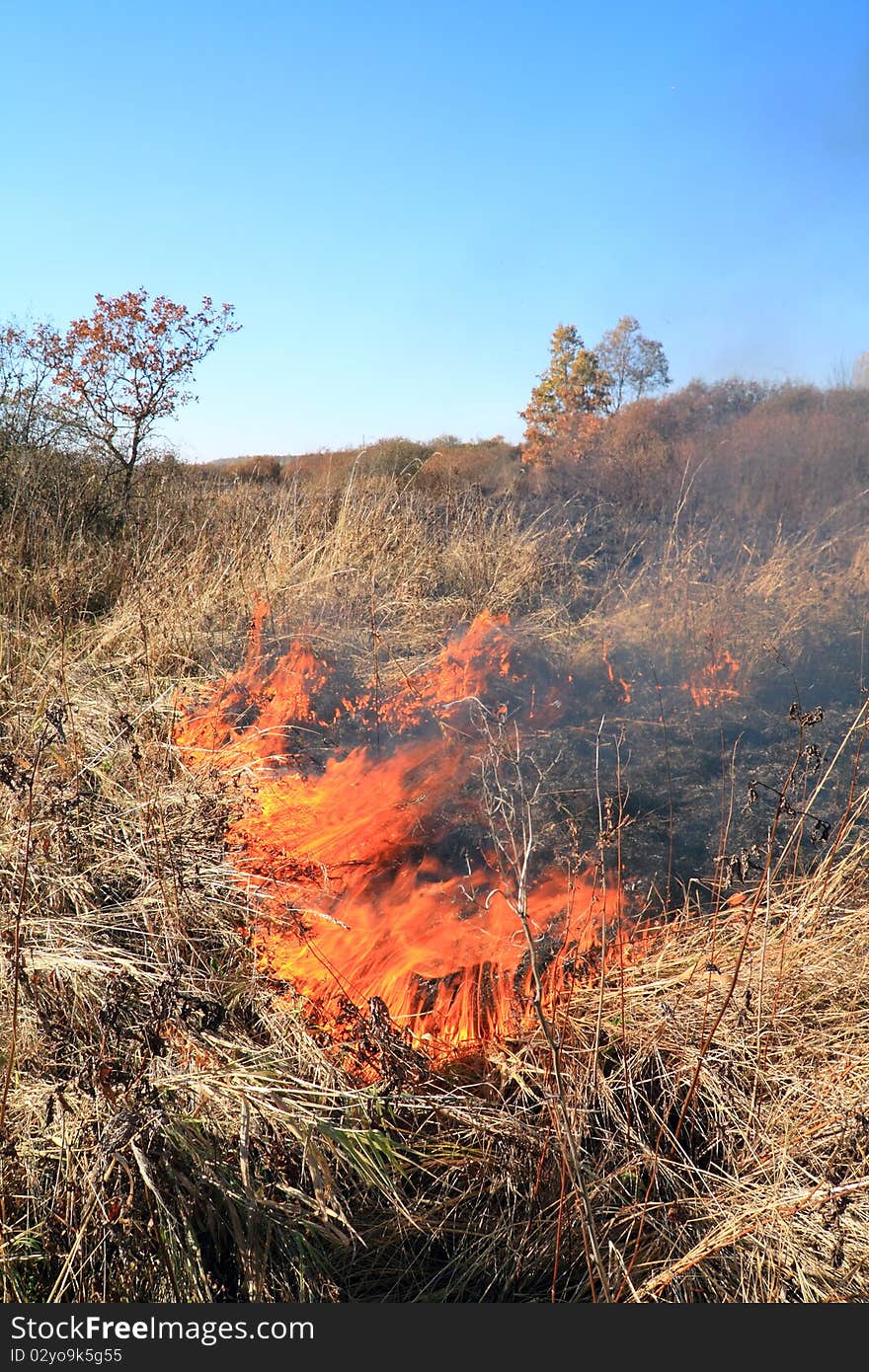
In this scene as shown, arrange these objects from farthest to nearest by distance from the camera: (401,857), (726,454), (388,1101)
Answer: (726,454), (401,857), (388,1101)

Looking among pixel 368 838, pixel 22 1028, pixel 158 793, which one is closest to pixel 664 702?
pixel 368 838

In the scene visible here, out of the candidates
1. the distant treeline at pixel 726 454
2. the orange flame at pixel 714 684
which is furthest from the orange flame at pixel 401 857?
the distant treeline at pixel 726 454

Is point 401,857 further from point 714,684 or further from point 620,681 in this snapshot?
point 714,684

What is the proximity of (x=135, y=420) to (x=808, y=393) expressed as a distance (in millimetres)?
7491

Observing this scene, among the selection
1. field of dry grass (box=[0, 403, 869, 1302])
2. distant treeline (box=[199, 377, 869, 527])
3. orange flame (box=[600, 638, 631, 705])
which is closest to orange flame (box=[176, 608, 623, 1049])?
field of dry grass (box=[0, 403, 869, 1302])

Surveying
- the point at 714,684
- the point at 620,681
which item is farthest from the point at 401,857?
the point at 714,684

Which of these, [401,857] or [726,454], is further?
[726,454]

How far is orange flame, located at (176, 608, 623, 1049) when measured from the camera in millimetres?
2977

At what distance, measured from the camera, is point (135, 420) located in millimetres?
10688

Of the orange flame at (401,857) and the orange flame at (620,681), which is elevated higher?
the orange flame at (620,681)

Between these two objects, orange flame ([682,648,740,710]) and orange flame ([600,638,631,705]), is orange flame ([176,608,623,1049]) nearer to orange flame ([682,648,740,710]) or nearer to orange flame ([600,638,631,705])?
orange flame ([600,638,631,705])

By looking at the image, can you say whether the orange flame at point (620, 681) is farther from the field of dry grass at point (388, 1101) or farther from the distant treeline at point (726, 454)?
the distant treeline at point (726, 454)

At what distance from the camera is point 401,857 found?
345 cm

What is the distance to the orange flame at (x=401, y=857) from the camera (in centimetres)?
298
